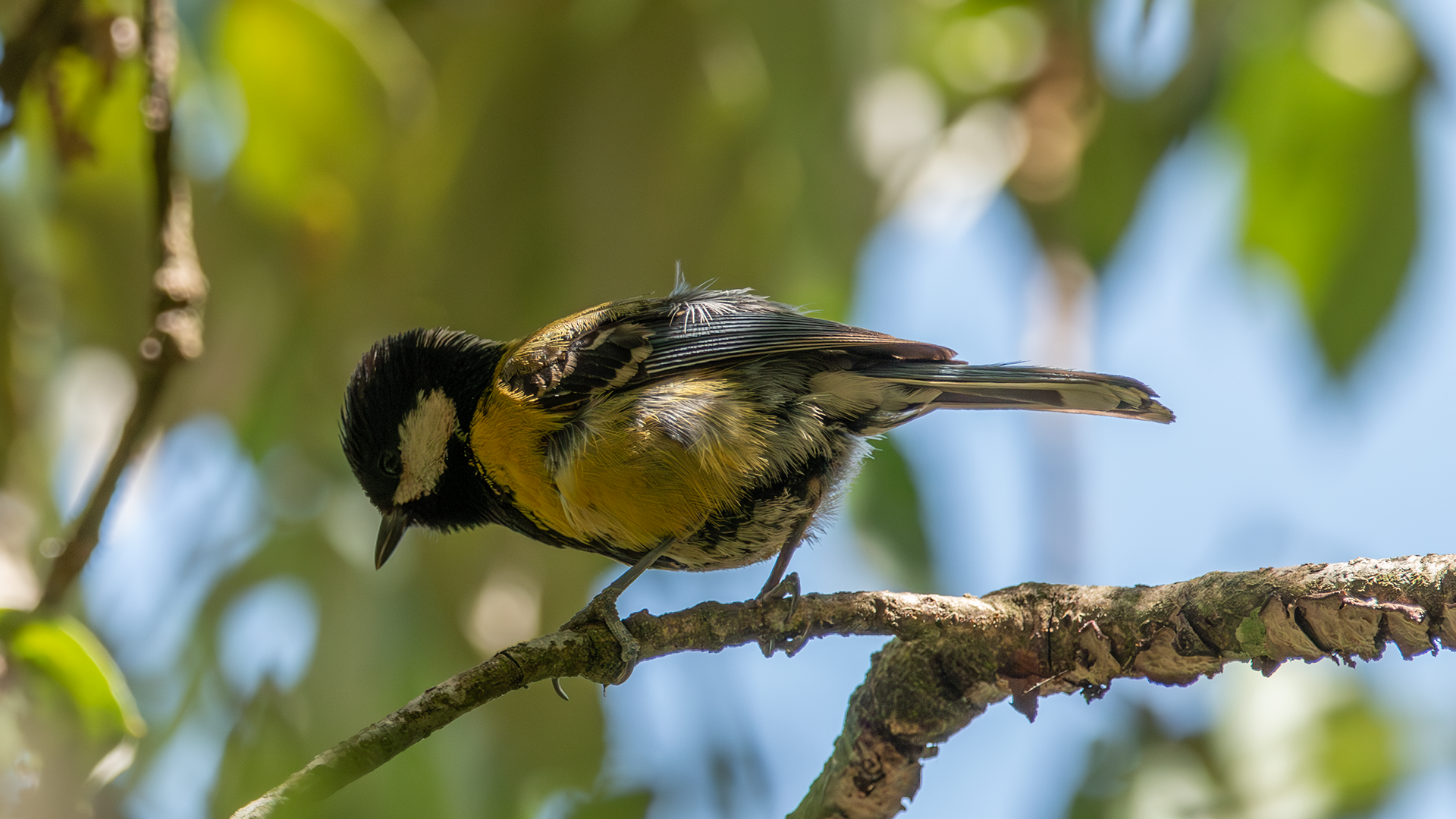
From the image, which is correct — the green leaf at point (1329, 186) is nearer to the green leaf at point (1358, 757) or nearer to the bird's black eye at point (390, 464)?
the green leaf at point (1358, 757)

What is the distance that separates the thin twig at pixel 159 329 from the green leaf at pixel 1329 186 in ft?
8.56

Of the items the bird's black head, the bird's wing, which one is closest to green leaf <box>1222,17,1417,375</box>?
the bird's wing

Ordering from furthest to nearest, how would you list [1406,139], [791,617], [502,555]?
[502,555], [1406,139], [791,617]

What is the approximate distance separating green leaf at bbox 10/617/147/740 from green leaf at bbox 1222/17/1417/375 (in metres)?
2.75

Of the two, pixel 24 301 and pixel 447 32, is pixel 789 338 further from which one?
pixel 24 301

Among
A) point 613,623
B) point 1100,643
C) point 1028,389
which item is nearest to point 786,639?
point 613,623

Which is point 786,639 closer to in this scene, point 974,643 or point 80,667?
point 974,643

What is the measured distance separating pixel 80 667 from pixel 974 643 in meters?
1.50

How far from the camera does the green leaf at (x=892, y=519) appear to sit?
3.21 m

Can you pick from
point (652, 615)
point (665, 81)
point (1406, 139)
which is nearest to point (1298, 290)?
point (1406, 139)

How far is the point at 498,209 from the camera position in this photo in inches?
135

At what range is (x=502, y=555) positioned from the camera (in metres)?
3.44

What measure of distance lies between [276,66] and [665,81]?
40.8 inches

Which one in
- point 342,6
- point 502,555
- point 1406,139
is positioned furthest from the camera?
point 502,555
